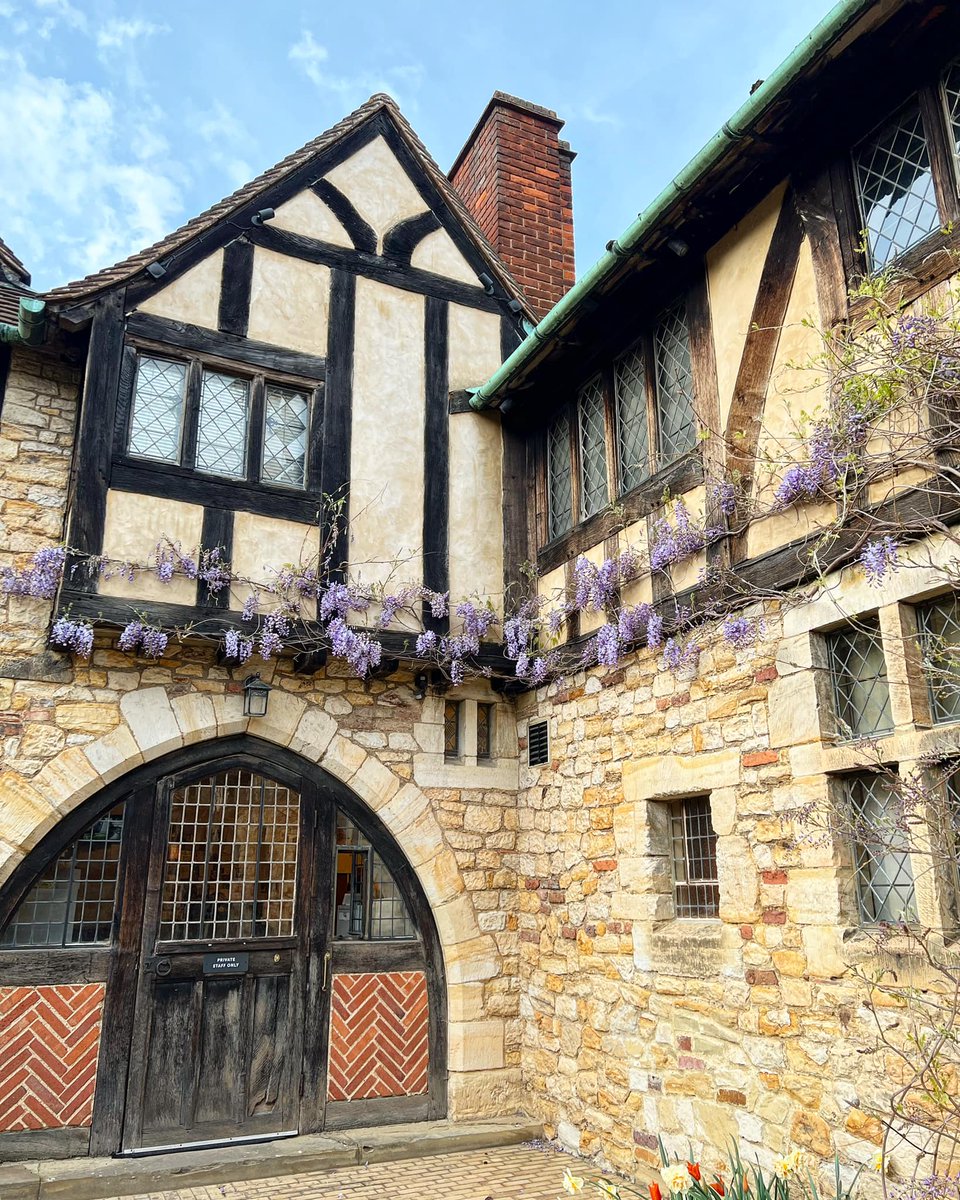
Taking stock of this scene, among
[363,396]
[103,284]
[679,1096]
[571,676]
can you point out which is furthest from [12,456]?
[679,1096]

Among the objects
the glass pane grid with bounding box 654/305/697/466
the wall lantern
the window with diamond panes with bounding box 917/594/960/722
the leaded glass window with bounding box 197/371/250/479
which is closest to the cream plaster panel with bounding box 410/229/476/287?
the leaded glass window with bounding box 197/371/250/479

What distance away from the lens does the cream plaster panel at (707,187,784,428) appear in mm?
4617

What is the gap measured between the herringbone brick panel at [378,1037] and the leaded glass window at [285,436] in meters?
3.06

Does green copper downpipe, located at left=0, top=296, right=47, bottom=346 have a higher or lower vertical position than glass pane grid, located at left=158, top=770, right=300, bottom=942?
higher

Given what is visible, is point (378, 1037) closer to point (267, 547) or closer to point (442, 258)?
point (267, 547)

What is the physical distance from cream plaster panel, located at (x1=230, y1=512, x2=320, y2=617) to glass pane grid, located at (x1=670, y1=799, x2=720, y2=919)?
2.44 meters

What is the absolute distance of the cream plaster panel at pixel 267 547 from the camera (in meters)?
5.70

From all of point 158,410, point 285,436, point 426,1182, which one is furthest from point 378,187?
point 426,1182

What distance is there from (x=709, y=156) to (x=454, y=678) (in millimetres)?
3219

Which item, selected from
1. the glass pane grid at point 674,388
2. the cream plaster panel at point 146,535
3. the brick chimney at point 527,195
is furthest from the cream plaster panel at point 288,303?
the brick chimney at point 527,195

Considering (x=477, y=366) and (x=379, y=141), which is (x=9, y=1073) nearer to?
(x=477, y=366)

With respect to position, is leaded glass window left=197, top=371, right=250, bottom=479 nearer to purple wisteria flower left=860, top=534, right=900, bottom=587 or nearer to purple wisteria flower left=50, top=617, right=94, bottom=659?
purple wisteria flower left=50, top=617, right=94, bottom=659

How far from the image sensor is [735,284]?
4.76 m

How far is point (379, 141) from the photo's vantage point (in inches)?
274
